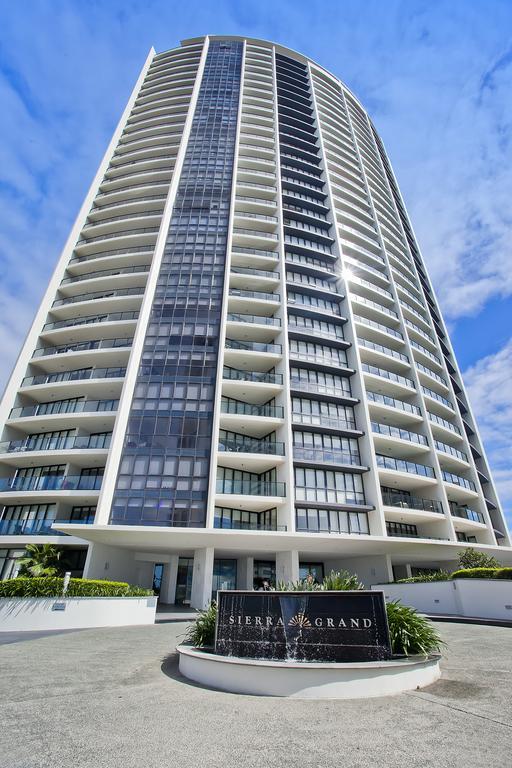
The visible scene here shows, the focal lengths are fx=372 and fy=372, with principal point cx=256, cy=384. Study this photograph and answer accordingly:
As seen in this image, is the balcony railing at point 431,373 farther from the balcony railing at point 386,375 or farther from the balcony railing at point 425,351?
the balcony railing at point 386,375

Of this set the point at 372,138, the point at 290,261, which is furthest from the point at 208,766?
the point at 372,138

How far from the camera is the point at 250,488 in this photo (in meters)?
28.4

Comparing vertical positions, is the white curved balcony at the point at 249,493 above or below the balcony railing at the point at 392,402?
below

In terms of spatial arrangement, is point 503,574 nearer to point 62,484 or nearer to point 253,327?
point 253,327

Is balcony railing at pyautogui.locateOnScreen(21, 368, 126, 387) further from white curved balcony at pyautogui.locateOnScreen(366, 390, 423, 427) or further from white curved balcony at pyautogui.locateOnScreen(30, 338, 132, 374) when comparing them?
white curved balcony at pyautogui.locateOnScreen(366, 390, 423, 427)

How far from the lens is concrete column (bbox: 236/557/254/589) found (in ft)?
109

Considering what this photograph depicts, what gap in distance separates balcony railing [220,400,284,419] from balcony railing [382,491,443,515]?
41.5 feet

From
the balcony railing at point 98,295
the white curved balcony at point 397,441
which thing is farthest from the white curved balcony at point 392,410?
the balcony railing at point 98,295

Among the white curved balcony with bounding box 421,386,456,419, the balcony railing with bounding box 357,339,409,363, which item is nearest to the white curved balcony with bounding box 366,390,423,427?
the white curved balcony with bounding box 421,386,456,419

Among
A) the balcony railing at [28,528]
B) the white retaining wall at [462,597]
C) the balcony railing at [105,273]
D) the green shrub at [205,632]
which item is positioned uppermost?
the balcony railing at [105,273]

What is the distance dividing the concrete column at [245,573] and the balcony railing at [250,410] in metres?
13.9

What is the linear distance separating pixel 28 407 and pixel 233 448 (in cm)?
1897

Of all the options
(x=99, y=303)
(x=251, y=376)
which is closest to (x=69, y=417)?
(x=99, y=303)

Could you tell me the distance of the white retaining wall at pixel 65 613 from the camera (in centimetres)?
1822
